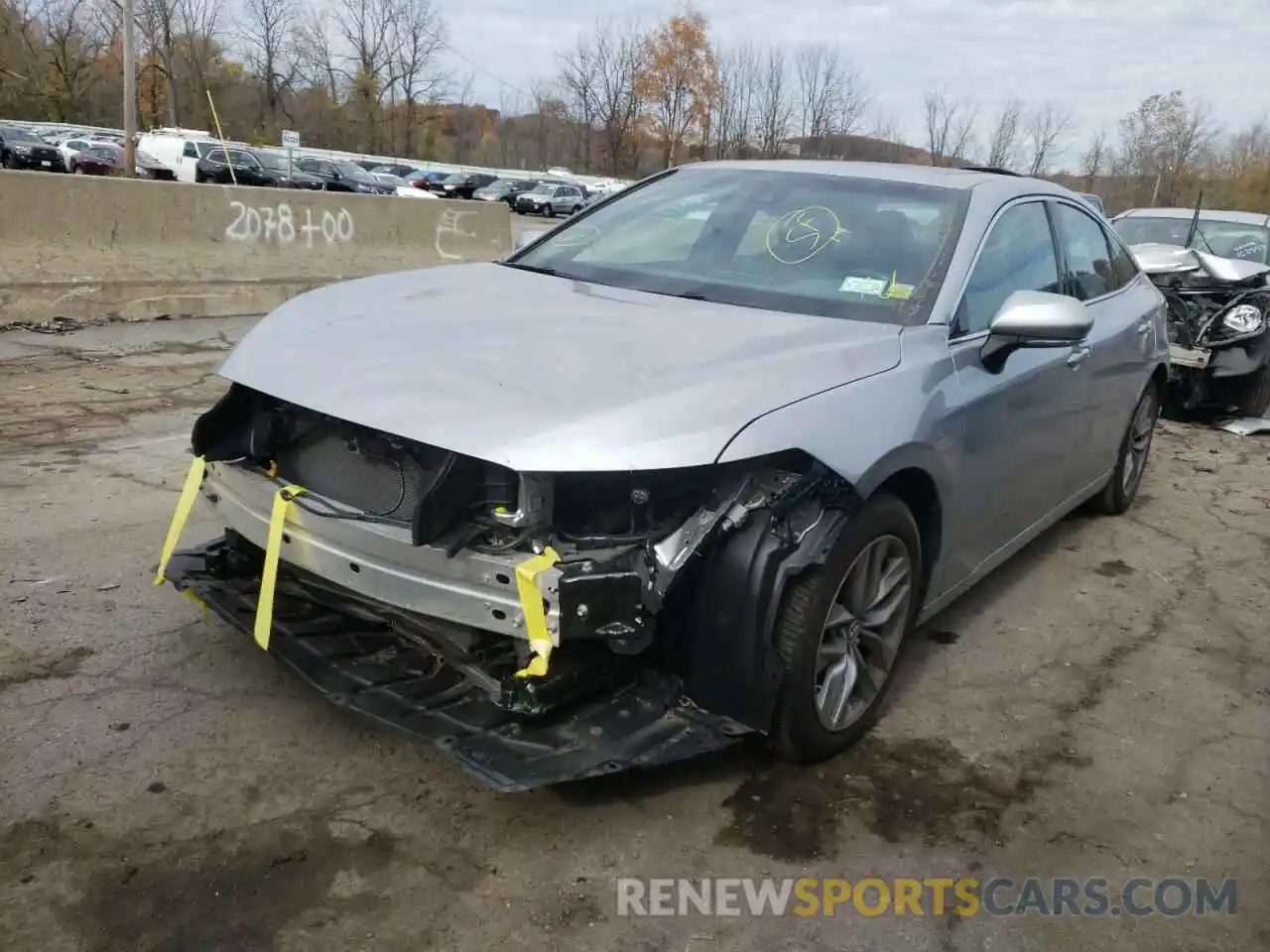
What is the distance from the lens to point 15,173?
27.0 feet

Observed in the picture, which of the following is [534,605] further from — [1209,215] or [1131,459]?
[1209,215]

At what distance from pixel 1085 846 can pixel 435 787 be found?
1.80 metres

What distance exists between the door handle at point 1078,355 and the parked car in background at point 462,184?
40.1 meters

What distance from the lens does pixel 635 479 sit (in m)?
2.62

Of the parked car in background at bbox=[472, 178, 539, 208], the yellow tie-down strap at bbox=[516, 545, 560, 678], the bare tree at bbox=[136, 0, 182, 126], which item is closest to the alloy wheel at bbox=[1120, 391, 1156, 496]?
the yellow tie-down strap at bbox=[516, 545, 560, 678]

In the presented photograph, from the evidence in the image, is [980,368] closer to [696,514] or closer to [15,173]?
[696,514]

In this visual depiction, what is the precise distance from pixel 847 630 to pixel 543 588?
3.59 ft

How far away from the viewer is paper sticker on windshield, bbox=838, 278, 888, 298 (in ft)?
11.4

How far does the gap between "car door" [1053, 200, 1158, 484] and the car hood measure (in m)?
1.74

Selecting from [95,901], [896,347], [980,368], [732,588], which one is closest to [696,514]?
[732,588]

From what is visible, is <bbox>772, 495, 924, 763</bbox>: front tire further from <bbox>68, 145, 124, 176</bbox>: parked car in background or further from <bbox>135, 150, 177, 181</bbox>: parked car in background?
<bbox>68, 145, 124, 176</bbox>: parked car in background

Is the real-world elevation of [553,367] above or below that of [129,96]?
below

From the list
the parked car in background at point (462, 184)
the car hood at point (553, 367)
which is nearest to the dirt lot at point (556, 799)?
the car hood at point (553, 367)

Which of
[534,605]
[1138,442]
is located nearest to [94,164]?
[1138,442]
